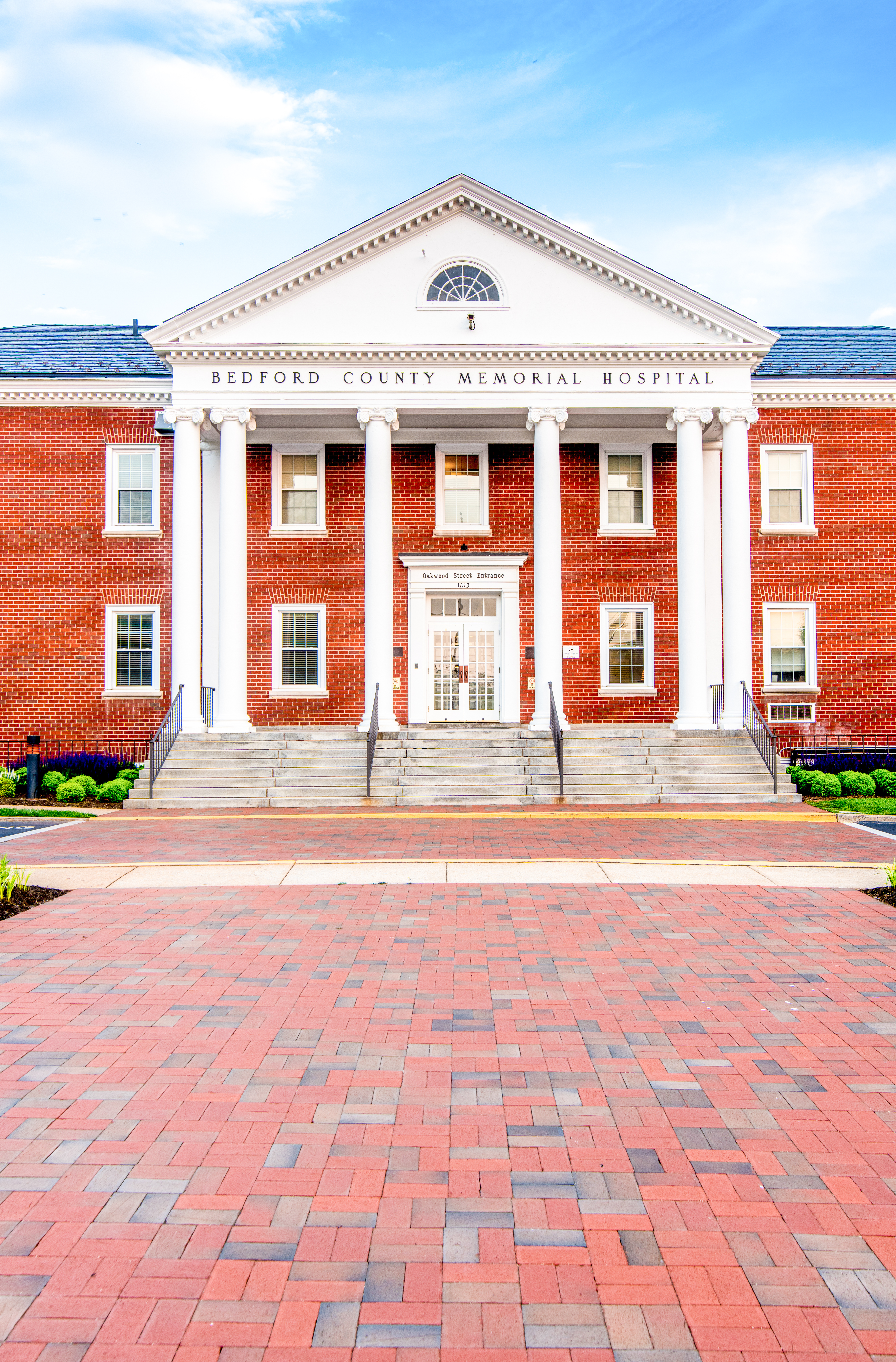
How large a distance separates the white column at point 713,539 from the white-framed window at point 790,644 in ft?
5.44

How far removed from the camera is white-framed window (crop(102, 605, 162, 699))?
22.4 meters

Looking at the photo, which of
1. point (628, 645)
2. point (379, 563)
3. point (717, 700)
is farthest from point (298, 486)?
point (717, 700)

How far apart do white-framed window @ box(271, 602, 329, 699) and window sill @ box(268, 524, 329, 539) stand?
1.64 meters

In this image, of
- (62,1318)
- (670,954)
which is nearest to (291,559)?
(670,954)

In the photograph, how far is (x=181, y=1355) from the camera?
9.37 feet

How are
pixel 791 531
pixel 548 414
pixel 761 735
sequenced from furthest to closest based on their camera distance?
pixel 791 531 → pixel 548 414 → pixel 761 735

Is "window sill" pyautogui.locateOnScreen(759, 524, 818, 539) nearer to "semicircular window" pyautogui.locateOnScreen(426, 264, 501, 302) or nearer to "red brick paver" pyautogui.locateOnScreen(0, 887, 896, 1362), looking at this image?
"semicircular window" pyautogui.locateOnScreen(426, 264, 501, 302)

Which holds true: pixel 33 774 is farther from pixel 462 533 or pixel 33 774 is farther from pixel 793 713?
pixel 793 713

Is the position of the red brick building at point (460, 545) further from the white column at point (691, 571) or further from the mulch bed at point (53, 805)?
the mulch bed at point (53, 805)

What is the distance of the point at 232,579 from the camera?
63.2 ft

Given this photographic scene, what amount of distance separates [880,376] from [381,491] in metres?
12.8

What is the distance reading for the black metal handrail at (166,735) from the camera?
54.2 feet

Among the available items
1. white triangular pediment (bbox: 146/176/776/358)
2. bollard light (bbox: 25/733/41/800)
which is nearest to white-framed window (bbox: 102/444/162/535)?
white triangular pediment (bbox: 146/176/776/358)

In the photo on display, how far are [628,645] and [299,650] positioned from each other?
8053mm
